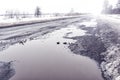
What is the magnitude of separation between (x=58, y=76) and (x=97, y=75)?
7.88 ft

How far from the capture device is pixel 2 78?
9.92 metres

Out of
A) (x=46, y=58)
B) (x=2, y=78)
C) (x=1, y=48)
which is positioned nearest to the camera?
(x=2, y=78)

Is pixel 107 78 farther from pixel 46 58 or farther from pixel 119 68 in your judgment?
pixel 46 58

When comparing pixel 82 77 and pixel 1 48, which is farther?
pixel 1 48

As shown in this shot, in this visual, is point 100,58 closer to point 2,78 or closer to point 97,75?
point 97,75

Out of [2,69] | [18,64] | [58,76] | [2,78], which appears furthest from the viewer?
[18,64]

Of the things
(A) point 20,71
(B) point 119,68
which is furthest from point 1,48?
(B) point 119,68

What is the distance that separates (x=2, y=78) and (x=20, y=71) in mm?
1495

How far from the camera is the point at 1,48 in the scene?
17.1 metres

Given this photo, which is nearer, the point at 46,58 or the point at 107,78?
the point at 107,78

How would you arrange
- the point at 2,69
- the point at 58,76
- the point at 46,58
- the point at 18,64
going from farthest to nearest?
the point at 46,58
the point at 18,64
the point at 2,69
the point at 58,76

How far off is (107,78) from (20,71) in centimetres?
524

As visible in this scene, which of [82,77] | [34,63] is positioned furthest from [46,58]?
[82,77]

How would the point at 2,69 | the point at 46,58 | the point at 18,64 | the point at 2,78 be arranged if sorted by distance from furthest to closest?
the point at 46,58 < the point at 18,64 < the point at 2,69 < the point at 2,78
